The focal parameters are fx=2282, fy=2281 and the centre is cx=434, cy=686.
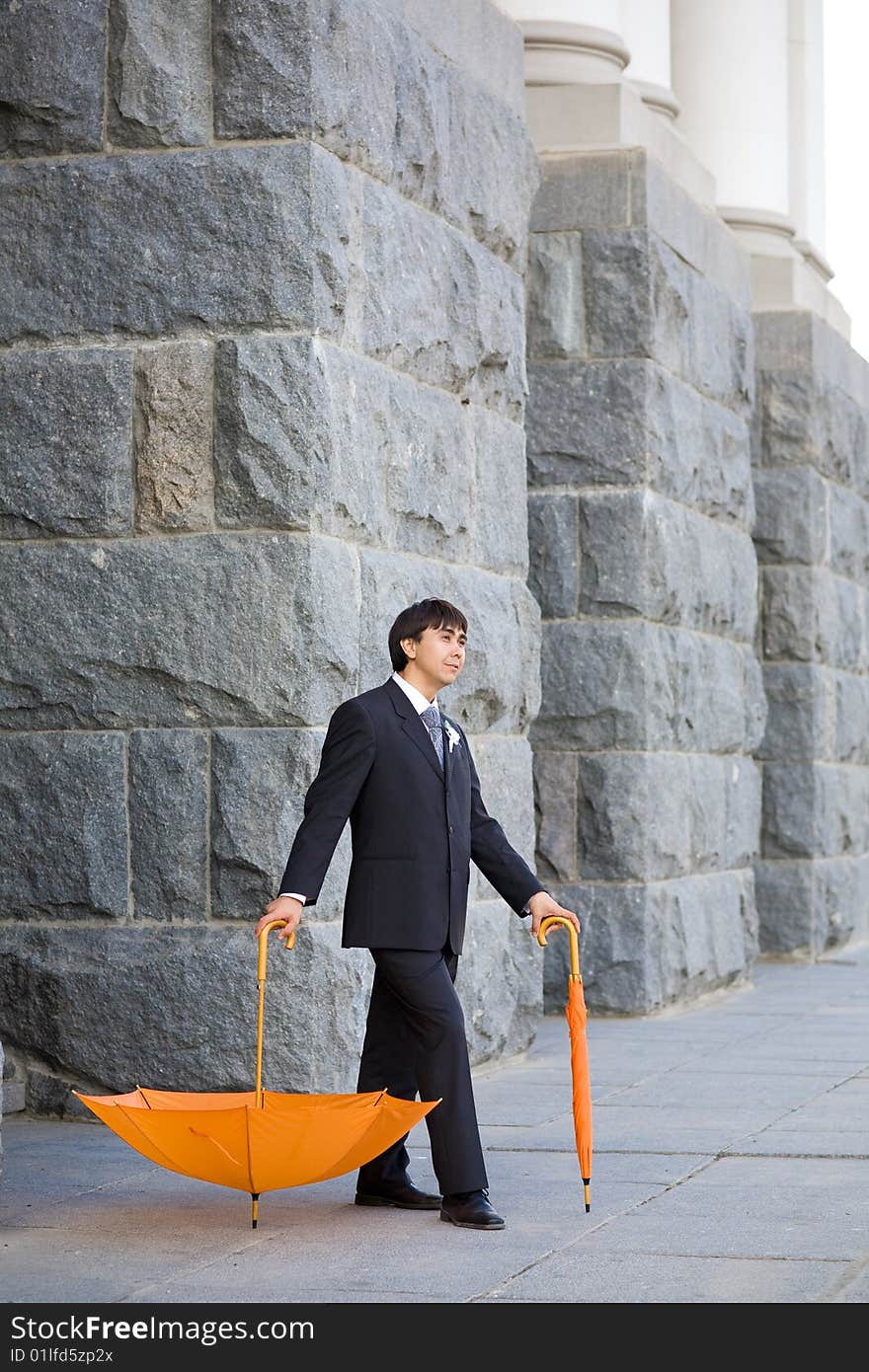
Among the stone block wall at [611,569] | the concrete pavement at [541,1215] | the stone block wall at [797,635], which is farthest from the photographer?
the stone block wall at [797,635]

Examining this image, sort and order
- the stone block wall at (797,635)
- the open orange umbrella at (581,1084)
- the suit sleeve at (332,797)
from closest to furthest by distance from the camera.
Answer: the open orange umbrella at (581,1084) < the suit sleeve at (332,797) < the stone block wall at (797,635)

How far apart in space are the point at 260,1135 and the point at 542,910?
1028 millimetres

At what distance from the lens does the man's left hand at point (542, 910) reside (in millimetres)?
5817

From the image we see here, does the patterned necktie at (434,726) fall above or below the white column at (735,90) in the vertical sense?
below

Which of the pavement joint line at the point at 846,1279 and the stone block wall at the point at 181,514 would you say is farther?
the stone block wall at the point at 181,514

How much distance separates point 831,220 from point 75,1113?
55.2 feet

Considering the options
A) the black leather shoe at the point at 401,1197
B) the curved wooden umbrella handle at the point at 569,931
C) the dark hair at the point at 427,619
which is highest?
the dark hair at the point at 427,619

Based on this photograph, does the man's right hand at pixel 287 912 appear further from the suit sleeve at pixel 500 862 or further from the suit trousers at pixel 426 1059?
the suit sleeve at pixel 500 862

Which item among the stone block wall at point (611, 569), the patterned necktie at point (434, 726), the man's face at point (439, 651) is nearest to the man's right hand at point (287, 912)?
the patterned necktie at point (434, 726)

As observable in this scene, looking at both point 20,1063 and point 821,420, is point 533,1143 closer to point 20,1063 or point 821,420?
point 20,1063

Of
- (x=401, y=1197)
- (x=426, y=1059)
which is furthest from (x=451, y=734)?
(x=401, y=1197)

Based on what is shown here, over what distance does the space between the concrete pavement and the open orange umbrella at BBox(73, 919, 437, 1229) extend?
17 cm

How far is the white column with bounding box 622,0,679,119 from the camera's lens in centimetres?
1219

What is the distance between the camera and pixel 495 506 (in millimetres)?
8703
